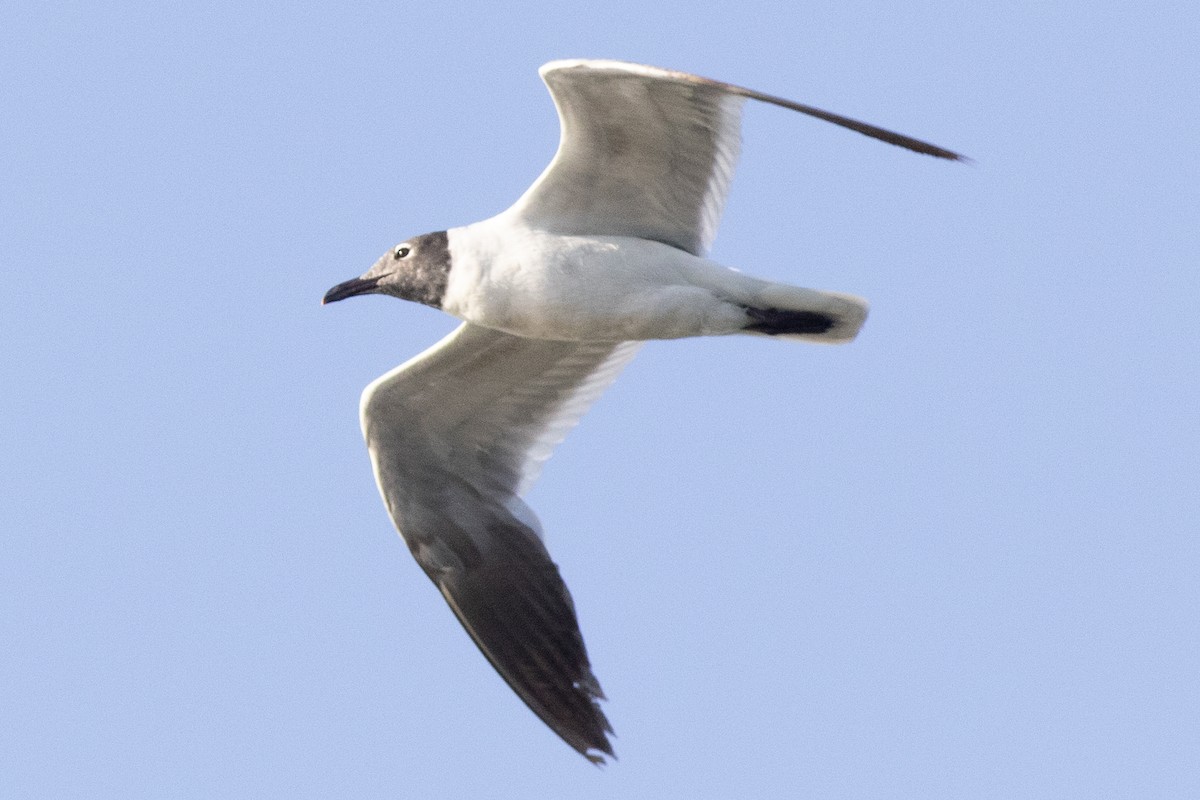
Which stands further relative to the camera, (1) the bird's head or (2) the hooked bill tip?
(2) the hooked bill tip

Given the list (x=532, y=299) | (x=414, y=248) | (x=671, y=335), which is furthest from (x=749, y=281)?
(x=414, y=248)

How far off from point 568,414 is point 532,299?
1562 millimetres

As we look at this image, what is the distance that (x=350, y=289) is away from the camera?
922cm

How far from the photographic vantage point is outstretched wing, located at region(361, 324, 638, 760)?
959 cm

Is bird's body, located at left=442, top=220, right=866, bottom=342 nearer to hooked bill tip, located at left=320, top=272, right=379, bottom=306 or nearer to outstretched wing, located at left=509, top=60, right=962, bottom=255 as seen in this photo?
outstretched wing, located at left=509, top=60, right=962, bottom=255

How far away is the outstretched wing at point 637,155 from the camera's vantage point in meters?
7.86

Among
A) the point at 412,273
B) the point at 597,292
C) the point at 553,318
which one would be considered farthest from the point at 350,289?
the point at 597,292

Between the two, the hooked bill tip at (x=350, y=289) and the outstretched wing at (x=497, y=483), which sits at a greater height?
the hooked bill tip at (x=350, y=289)

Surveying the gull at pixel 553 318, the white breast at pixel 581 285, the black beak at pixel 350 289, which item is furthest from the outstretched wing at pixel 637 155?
the black beak at pixel 350 289

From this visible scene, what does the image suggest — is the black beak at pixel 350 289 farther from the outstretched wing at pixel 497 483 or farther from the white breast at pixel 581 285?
the white breast at pixel 581 285

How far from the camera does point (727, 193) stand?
8.60 metres

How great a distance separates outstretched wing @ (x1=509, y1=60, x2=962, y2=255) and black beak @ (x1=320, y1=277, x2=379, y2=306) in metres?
0.94

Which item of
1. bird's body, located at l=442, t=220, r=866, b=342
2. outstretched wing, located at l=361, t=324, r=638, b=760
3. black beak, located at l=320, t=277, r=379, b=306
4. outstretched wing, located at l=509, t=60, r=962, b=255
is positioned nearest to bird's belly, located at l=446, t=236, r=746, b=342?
bird's body, located at l=442, t=220, r=866, b=342

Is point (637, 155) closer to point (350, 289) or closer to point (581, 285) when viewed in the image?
point (581, 285)
